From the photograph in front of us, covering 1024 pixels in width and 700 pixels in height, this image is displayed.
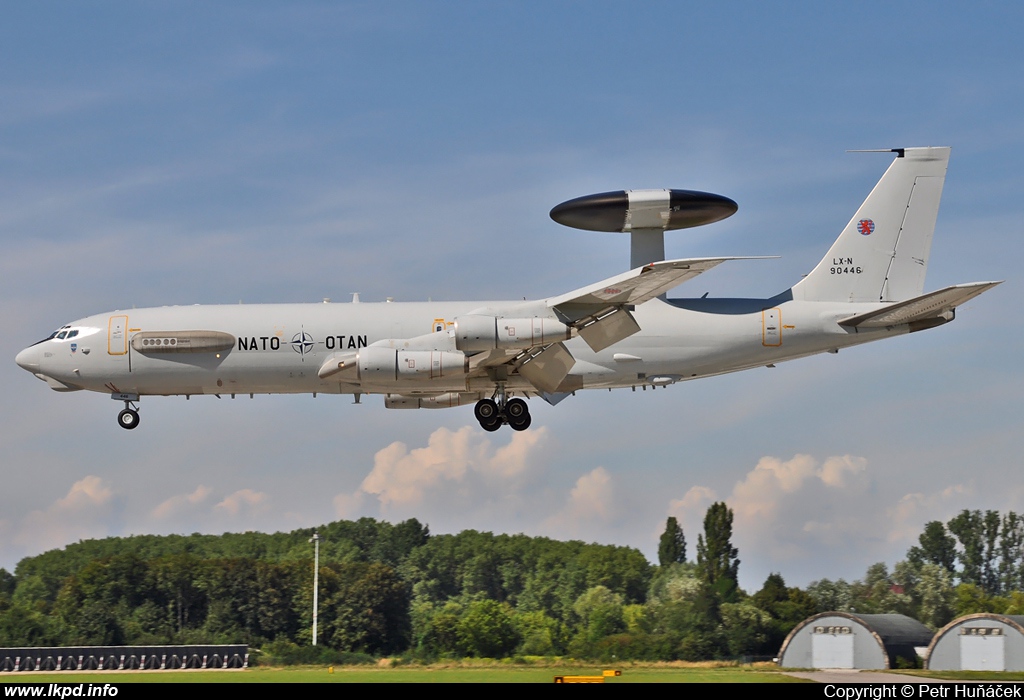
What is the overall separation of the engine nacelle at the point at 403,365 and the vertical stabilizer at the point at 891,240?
40.8 feet

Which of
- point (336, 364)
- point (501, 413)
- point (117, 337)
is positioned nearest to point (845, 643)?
point (501, 413)

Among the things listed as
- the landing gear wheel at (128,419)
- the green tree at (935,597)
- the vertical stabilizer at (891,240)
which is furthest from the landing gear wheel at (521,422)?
the green tree at (935,597)

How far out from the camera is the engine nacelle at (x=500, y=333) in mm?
34531

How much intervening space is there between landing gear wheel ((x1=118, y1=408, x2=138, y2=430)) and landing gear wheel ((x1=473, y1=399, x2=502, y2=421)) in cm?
1179

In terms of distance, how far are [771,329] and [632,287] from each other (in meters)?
6.15

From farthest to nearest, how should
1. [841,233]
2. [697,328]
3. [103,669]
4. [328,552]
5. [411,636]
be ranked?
[328,552] → [411,636] → [103,669] → [841,233] → [697,328]

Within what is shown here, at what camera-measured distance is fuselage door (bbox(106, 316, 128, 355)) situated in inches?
1524

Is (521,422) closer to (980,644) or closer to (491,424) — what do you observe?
(491,424)

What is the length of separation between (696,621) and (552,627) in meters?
6.86

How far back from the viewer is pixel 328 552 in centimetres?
7481

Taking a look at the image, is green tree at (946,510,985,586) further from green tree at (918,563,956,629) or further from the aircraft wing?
the aircraft wing

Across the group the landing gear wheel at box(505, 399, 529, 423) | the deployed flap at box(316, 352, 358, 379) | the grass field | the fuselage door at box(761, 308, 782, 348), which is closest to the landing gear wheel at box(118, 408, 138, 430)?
the deployed flap at box(316, 352, 358, 379)

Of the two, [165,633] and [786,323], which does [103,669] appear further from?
[786,323]
